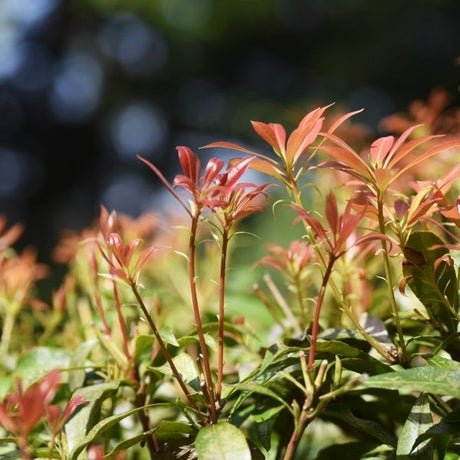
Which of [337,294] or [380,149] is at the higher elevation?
[380,149]

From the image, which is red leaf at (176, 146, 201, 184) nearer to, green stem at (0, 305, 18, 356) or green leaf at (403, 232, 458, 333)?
green leaf at (403, 232, 458, 333)

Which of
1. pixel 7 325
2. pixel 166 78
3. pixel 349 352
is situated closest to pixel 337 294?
pixel 349 352

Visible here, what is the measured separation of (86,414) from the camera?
1.93 ft

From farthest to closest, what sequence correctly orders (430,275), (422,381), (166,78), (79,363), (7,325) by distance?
(166,78) < (7,325) < (79,363) < (430,275) < (422,381)

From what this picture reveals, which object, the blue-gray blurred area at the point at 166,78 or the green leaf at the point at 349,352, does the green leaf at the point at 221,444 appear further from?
the blue-gray blurred area at the point at 166,78

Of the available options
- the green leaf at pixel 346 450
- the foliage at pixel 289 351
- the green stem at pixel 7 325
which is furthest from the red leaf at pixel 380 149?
the green stem at pixel 7 325

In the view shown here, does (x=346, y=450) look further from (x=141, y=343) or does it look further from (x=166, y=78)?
(x=166, y=78)

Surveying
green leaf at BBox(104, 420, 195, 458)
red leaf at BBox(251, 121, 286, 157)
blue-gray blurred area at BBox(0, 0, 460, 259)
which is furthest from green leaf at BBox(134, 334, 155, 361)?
blue-gray blurred area at BBox(0, 0, 460, 259)

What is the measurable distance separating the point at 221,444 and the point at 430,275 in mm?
222

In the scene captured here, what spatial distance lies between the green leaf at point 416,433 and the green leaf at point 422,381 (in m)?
0.06

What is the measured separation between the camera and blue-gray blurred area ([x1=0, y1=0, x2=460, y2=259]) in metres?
7.49

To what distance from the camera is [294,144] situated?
500 mm

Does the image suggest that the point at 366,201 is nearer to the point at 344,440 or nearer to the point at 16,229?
the point at 344,440

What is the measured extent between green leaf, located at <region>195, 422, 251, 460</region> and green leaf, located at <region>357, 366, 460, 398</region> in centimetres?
10
